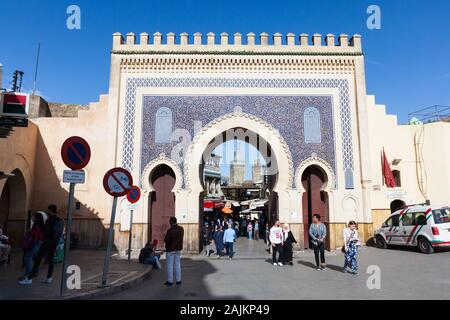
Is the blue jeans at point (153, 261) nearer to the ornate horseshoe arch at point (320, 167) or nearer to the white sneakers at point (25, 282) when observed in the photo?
the white sneakers at point (25, 282)

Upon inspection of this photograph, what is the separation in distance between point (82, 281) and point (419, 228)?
10656mm

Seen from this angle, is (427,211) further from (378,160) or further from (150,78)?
(150,78)

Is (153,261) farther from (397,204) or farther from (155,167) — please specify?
(397,204)

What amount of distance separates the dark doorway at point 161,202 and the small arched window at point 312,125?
5.88 metres

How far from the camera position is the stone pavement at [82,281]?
5.76 m

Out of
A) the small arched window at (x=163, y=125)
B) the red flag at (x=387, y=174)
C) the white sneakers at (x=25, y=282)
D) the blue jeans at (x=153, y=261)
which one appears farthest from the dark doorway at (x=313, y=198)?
the white sneakers at (x=25, y=282)

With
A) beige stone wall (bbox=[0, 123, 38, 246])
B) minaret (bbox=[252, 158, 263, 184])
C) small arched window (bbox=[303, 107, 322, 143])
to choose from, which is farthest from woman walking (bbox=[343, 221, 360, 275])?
minaret (bbox=[252, 158, 263, 184])

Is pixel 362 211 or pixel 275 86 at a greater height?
pixel 275 86

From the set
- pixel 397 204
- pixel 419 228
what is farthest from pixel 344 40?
pixel 419 228

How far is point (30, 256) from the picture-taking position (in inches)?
274

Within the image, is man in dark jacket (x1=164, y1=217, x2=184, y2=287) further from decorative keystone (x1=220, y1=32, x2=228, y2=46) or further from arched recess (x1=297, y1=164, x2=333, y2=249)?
decorative keystone (x1=220, y1=32, x2=228, y2=46)

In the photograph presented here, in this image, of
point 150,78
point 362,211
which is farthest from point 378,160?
point 150,78

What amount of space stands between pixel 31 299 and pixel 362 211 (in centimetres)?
1220
